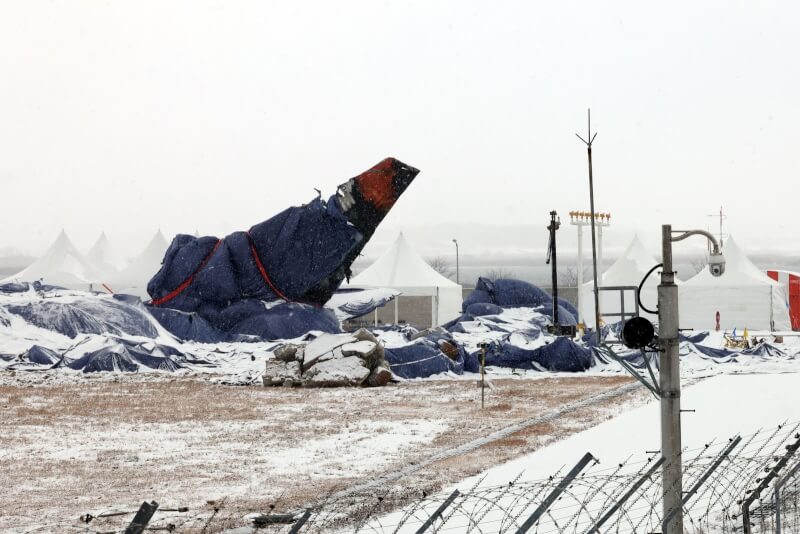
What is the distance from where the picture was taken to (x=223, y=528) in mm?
8273

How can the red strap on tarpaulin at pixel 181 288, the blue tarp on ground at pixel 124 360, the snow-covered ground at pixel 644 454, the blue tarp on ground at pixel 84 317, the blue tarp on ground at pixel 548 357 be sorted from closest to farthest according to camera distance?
the snow-covered ground at pixel 644 454, the blue tarp on ground at pixel 124 360, the blue tarp on ground at pixel 548 357, the blue tarp on ground at pixel 84 317, the red strap on tarpaulin at pixel 181 288

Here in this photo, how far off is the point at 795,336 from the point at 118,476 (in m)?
30.0

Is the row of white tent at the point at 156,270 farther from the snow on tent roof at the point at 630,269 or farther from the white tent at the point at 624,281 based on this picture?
the snow on tent roof at the point at 630,269

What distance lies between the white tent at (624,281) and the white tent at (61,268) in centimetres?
2448

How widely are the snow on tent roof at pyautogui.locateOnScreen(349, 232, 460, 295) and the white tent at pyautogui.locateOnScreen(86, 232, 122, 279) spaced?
2226cm

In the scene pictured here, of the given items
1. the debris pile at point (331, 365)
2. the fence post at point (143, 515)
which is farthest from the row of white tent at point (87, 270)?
the fence post at point (143, 515)

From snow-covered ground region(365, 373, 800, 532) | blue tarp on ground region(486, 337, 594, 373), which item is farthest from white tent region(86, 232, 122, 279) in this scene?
snow-covered ground region(365, 373, 800, 532)

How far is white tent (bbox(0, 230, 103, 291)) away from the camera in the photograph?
157 ft

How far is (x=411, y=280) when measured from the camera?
1630 inches

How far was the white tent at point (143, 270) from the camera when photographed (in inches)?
1762

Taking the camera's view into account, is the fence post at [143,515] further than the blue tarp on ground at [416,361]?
No

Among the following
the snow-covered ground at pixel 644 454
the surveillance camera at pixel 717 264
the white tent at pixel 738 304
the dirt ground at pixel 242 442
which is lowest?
the white tent at pixel 738 304

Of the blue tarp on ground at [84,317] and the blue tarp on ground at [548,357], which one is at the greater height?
the blue tarp on ground at [84,317]

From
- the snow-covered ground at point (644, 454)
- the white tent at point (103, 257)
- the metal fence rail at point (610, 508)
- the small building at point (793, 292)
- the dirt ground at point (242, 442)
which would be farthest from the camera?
the white tent at point (103, 257)
